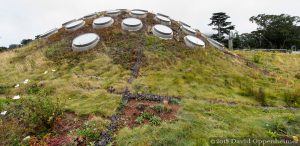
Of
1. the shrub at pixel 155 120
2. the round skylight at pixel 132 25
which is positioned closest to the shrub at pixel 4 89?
the shrub at pixel 155 120

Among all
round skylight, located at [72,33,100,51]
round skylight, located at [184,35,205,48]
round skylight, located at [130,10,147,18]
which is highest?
round skylight, located at [130,10,147,18]

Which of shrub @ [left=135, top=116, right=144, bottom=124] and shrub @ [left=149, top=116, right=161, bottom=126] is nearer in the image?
shrub @ [left=149, top=116, right=161, bottom=126]

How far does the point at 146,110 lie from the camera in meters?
14.2

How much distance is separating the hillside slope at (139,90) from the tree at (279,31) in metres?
37.4

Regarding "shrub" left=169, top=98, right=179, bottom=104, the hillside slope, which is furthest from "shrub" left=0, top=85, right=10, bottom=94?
"shrub" left=169, top=98, right=179, bottom=104

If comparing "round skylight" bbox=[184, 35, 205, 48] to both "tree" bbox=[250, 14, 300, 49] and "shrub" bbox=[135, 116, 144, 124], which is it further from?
"tree" bbox=[250, 14, 300, 49]

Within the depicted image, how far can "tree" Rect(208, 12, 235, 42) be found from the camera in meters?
62.3

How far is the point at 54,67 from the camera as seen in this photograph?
20812 mm

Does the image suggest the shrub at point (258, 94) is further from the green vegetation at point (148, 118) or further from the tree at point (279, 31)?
the tree at point (279, 31)

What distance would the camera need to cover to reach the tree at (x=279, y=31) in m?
62.1

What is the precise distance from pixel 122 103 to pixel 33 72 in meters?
8.48

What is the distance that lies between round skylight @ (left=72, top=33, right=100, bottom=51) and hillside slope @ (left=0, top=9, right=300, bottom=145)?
460 millimetres

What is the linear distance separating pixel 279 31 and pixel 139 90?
52.9 metres

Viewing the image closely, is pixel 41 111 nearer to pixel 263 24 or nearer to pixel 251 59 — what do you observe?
pixel 251 59
